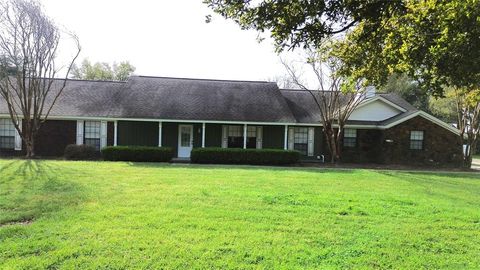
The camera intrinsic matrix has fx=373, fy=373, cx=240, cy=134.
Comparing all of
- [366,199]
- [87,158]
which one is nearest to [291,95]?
[87,158]

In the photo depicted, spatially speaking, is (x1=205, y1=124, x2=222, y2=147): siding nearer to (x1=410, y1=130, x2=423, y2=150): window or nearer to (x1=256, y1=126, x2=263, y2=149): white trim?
(x1=256, y1=126, x2=263, y2=149): white trim

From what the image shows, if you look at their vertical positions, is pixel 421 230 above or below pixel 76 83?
below

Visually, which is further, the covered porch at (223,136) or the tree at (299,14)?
the covered porch at (223,136)

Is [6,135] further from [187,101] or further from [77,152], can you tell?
[187,101]

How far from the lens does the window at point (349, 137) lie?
22.6 meters

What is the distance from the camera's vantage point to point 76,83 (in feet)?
81.6

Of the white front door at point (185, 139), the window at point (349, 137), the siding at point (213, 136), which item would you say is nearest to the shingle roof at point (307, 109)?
the window at point (349, 137)

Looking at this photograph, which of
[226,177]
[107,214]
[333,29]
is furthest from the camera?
[226,177]

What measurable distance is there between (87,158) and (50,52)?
6234mm

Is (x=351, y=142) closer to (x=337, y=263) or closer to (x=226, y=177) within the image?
(x=226, y=177)

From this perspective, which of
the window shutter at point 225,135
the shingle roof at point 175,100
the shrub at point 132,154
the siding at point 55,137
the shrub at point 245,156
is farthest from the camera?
the window shutter at point 225,135

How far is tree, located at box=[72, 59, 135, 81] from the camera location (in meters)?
49.8

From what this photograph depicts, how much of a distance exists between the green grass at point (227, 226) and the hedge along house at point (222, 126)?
11.3 meters

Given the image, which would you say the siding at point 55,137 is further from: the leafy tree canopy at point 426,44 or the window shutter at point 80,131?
the leafy tree canopy at point 426,44
